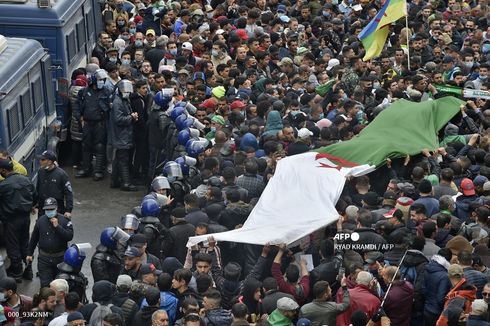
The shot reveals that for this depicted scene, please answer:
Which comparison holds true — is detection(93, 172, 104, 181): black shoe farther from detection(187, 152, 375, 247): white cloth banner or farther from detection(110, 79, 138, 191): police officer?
detection(187, 152, 375, 247): white cloth banner

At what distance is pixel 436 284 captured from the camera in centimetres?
1548

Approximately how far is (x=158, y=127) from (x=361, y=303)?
7.68 metres

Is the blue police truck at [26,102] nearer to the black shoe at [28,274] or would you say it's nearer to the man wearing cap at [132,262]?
the black shoe at [28,274]

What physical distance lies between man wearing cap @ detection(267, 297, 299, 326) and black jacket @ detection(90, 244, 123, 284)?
272 cm

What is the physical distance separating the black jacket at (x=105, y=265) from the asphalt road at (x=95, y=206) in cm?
333

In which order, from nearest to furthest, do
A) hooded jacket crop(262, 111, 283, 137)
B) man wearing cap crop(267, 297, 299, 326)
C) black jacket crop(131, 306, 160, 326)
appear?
1. man wearing cap crop(267, 297, 299, 326)
2. black jacket crop(131, 306, 160, 326)
3. hooded jacket crop(262, 111, 283, 137)

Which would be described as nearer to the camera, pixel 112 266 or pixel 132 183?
pixel 112 266

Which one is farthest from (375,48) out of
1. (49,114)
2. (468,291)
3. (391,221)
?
(468,291)

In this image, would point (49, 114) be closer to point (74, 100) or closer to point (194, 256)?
point (74, 100)

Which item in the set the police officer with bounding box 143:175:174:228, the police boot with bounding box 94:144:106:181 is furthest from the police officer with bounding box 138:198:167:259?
the police boot with bounding box 94:144:106:181

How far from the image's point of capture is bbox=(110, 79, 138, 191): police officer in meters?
22.2

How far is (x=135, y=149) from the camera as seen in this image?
22922 millimetres

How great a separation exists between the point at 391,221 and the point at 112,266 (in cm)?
318

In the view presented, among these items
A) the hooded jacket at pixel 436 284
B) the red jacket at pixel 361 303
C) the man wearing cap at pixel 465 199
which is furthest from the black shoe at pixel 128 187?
the red jacket at pixel 361 303
